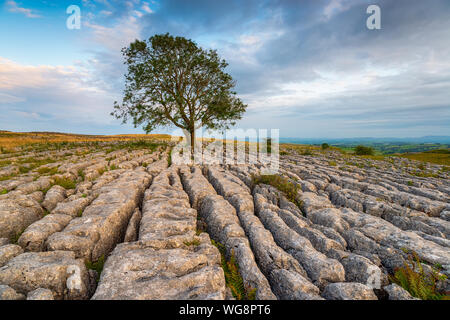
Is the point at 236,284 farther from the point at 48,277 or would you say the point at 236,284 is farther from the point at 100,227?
the point at 100,227

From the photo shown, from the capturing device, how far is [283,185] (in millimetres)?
15430

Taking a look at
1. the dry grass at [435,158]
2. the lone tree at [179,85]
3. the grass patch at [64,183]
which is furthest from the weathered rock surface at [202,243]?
the dry grass at [435,158]

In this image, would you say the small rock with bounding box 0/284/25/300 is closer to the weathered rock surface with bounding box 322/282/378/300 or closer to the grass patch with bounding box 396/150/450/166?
the weathered rock surface with bounding box 322/282/378/300

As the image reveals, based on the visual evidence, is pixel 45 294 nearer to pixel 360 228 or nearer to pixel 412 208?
pixel 360 228

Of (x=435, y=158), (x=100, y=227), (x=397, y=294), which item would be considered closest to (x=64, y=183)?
(x=100, y=227)

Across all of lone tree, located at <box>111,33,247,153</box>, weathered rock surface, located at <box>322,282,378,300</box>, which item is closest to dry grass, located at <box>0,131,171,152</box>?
lone tree, located at <box>111,33,247,153</box>

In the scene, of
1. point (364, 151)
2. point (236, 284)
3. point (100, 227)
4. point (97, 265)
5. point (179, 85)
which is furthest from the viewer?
point (364, 151)

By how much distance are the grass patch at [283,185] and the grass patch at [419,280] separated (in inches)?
250

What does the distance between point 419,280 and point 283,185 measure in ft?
31.2

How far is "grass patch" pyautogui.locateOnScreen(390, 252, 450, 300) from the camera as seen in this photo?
232 inches

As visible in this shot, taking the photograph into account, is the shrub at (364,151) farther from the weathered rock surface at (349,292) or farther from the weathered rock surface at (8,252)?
the weathered rock surface at (8,252)

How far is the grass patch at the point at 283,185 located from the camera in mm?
13842

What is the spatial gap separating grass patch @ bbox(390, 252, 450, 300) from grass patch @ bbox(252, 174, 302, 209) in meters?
6.34
